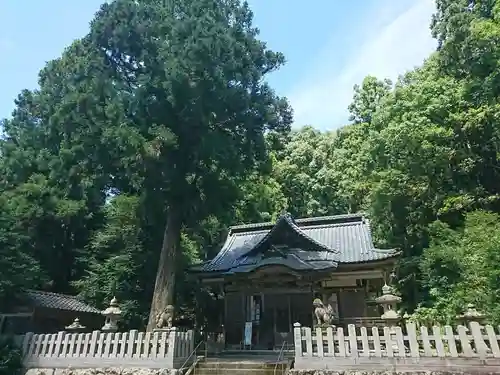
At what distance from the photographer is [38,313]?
13344 mm

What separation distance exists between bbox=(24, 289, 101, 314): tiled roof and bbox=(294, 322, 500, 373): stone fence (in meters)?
8.82

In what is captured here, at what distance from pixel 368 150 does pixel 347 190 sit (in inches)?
212

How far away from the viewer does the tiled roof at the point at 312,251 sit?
14.0m

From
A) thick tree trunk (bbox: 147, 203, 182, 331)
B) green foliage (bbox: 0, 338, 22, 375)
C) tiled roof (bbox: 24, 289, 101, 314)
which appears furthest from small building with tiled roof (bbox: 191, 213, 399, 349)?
green foliage (bbox: 0, 338, 22, 375)


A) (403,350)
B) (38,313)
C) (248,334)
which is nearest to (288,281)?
(248,334)

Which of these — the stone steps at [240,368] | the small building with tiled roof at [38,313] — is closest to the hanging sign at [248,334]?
the stone steps at [240,368]

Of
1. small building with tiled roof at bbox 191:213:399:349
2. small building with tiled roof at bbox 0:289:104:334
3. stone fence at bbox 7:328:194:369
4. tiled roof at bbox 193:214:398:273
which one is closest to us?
stone fence at bbox 7:328:194:369

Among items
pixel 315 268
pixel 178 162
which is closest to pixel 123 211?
pixel 178 162

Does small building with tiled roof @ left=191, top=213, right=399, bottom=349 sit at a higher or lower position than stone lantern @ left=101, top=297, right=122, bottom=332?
higher

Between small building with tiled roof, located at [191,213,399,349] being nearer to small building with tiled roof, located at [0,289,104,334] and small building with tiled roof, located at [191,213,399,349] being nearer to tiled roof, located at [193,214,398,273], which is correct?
tiled roof, located at [193,214,398,273]

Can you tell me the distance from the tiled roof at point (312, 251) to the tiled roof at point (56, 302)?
180 inches

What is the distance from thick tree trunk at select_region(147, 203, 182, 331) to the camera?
13852 millimetres

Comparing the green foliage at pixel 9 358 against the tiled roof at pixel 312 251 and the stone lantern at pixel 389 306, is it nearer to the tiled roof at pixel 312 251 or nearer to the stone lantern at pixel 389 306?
the tiled roof at pixel 312 251

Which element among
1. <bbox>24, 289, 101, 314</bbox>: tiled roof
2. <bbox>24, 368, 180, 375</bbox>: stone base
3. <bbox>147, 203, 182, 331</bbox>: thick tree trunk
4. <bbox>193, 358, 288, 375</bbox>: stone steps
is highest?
<bbox>147, 203, 182, 331</bbox>: thick tree trunk
